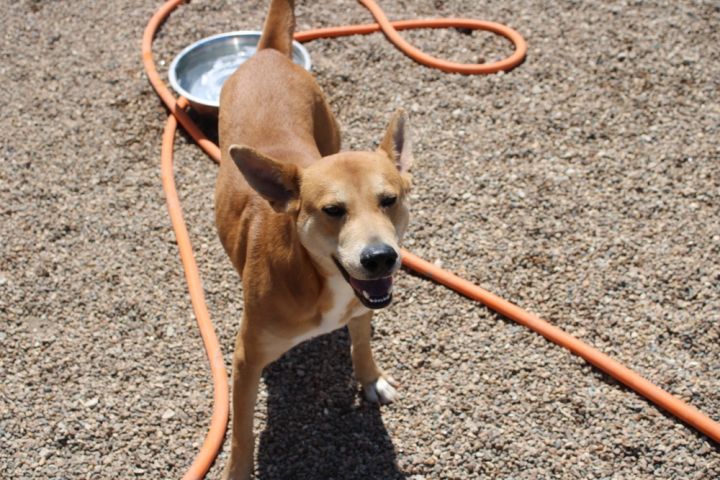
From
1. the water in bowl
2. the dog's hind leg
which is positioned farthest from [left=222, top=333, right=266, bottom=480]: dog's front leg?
the water in bowl

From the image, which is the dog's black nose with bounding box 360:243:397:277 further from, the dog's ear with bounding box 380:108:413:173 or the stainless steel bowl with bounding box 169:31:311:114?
the stainless steel bowl with bounding box 169:31:311:114

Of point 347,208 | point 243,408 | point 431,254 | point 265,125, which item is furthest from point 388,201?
point 431,254

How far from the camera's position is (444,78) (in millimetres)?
7355

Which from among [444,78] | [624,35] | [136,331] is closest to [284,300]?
[136,331]

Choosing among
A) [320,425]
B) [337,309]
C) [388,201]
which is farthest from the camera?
[320,425]

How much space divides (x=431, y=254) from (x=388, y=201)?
1974mm

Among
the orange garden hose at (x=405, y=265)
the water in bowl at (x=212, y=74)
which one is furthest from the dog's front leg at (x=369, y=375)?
the water in bowl at (x=212, y=74)

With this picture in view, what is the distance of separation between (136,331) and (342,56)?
11.7 feet

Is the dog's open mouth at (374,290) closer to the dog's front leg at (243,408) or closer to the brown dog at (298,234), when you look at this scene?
the brown dog at (298,234)

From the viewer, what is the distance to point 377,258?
3.57 metres

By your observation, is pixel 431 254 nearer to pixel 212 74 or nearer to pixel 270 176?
pixel 270 176

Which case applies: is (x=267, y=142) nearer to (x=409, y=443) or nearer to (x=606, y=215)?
(x=409, y=443)

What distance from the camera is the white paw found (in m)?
4.89

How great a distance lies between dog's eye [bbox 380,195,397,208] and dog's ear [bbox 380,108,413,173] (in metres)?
0.35
